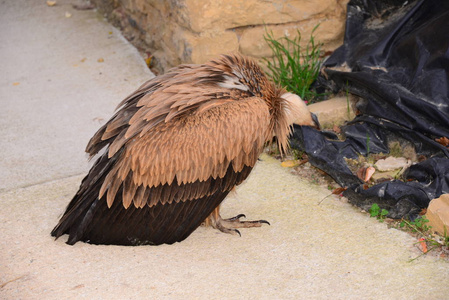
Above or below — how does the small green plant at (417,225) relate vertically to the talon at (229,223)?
above

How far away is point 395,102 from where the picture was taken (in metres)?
4.49

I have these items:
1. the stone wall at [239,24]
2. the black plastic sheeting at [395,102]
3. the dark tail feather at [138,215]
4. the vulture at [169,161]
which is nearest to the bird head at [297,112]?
the black plastic sheeting at [395,102]

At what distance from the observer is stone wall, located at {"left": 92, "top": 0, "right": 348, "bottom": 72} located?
5156 millimetres

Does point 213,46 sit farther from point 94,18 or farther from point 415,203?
point 94,18

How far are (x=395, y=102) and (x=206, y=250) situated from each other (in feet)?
6.30

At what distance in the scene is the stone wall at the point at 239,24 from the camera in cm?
516

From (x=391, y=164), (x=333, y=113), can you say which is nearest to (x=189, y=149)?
(x=391, y=164)

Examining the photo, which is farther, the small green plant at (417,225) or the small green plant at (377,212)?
the small green plant at (377,212)

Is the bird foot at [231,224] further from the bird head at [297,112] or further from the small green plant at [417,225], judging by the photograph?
the small green plant at [417,225]

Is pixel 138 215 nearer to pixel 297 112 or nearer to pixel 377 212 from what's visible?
pixel 297 112

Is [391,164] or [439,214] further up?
[439,214]

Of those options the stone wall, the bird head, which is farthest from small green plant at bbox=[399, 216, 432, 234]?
the stone wall

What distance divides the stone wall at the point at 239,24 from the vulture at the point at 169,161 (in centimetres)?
157

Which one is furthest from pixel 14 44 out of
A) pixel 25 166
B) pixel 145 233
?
pixel 145 233
